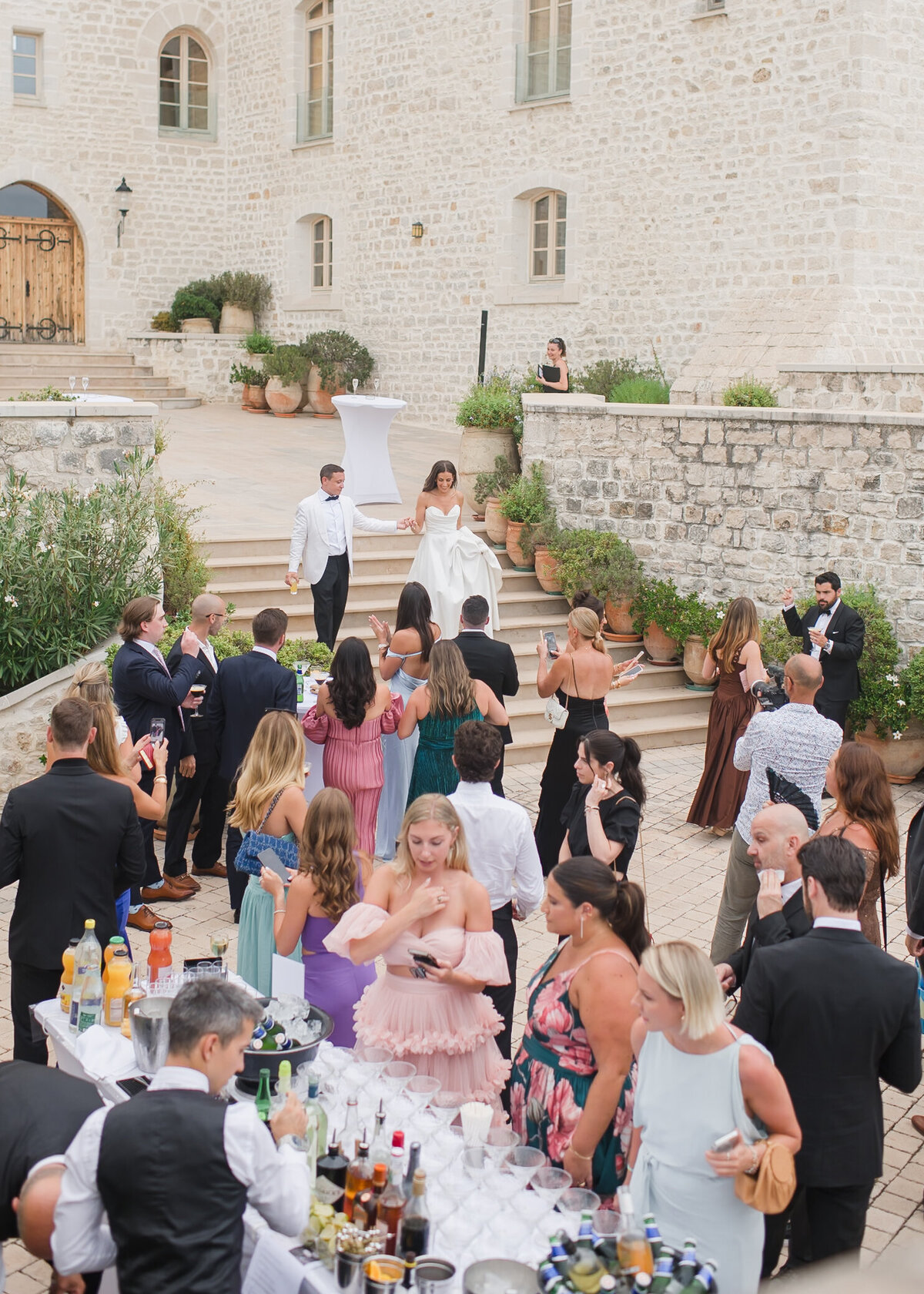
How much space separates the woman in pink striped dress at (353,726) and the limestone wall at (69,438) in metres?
3.33

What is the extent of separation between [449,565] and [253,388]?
11.8 meters

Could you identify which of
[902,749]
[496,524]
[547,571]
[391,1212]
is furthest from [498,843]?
[496,524]

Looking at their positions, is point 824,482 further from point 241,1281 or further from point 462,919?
point 241,1281

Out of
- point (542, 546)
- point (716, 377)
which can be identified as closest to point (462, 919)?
point (542, 546)

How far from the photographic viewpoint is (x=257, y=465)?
15.2 m

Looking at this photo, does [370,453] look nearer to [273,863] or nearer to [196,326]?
[273,863]

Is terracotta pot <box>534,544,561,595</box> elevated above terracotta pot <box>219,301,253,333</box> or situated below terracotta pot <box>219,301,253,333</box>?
below

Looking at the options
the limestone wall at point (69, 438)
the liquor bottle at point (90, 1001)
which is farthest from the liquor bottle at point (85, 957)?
the limestone wall at point (69, 438)

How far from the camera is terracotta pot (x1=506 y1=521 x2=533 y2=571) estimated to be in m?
12.1

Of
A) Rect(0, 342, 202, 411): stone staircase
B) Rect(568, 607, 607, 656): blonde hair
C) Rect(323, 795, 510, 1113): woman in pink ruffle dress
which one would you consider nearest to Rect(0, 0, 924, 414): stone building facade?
Rect(0, 342, 202, 411): stone staircase

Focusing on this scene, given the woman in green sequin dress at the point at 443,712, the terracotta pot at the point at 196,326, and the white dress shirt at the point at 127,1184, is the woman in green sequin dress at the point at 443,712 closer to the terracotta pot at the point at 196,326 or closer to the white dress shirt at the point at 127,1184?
the white dress shirt at the point at 127,1184

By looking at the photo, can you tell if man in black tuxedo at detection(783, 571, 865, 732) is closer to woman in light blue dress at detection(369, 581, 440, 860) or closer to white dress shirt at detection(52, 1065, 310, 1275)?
woman in light blue dress at detection(369, 581, 440, 860)

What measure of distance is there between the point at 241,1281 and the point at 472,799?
2120 mm

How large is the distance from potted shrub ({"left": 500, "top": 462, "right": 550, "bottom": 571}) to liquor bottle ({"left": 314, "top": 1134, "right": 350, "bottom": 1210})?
8.95 metres
